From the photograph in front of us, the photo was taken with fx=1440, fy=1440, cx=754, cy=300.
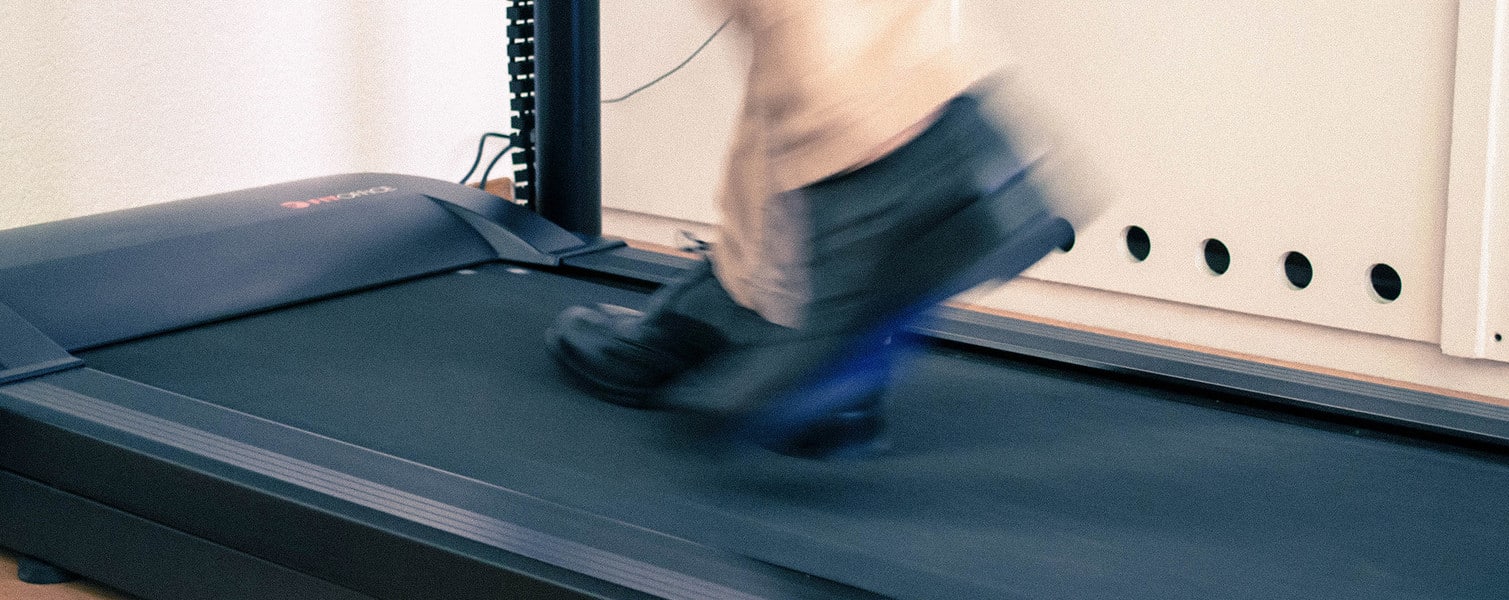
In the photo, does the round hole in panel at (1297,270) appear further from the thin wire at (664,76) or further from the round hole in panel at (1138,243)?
the thin wire at (664,76)

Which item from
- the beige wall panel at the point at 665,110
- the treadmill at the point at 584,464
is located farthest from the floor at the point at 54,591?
Answer: the beige wall panel at the point at 665,110

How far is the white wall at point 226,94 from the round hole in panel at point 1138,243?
1.36 m

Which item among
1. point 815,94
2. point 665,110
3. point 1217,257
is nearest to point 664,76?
point 665,110

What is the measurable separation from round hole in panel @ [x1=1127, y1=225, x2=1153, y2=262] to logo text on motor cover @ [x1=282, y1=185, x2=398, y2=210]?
1107mm

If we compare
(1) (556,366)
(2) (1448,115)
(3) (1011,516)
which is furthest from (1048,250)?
(2) (1448,115)

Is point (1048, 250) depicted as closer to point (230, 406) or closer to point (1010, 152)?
point (1010, 152)

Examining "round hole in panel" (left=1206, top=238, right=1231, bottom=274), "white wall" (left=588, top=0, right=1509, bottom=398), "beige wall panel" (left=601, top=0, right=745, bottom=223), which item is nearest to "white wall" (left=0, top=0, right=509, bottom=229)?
"beige wall panel" (left=601, top=0, right=745, bottom=223)

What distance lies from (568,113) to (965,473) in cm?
109

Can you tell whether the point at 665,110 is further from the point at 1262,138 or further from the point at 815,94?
the point at 815,94

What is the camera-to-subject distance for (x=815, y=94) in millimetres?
1175

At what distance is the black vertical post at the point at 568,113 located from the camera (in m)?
2.12

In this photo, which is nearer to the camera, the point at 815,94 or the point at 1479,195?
the point at 815,94

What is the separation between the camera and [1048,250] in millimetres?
1206

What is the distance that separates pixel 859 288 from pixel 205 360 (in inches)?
31.2
